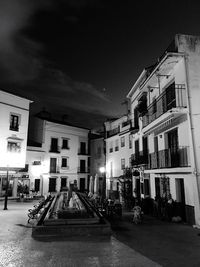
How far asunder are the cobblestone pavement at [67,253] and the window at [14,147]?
59.7ft

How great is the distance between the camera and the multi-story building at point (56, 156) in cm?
3148

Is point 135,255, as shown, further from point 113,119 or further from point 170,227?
point 113,119

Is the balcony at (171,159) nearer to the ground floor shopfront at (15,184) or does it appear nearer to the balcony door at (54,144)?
the ground floor shopfront at (15,184)

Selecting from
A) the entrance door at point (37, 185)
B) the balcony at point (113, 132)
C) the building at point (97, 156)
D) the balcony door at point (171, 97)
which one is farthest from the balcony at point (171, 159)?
the building at point (97, 156)

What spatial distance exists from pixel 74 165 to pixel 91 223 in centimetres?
2714

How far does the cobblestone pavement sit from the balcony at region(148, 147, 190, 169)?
20.5 feet

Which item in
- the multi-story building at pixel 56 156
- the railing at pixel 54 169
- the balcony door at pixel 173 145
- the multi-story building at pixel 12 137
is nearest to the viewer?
the balcony door at pixel 173 145

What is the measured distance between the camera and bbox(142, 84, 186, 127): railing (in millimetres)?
13338

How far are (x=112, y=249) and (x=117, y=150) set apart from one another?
2505 centimetres

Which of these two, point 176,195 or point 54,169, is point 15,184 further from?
point 176,195

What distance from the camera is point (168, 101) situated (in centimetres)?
1551

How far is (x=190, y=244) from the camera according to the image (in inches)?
337

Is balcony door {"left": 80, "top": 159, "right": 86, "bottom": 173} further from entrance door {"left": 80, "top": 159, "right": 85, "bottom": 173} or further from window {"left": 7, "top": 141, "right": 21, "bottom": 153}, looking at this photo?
window {"left": 7, "top": 141, "right": 21, "bottom": 153}

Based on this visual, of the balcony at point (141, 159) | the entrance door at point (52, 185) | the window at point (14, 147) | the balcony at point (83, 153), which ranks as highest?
the balcony at point (83, 153)
